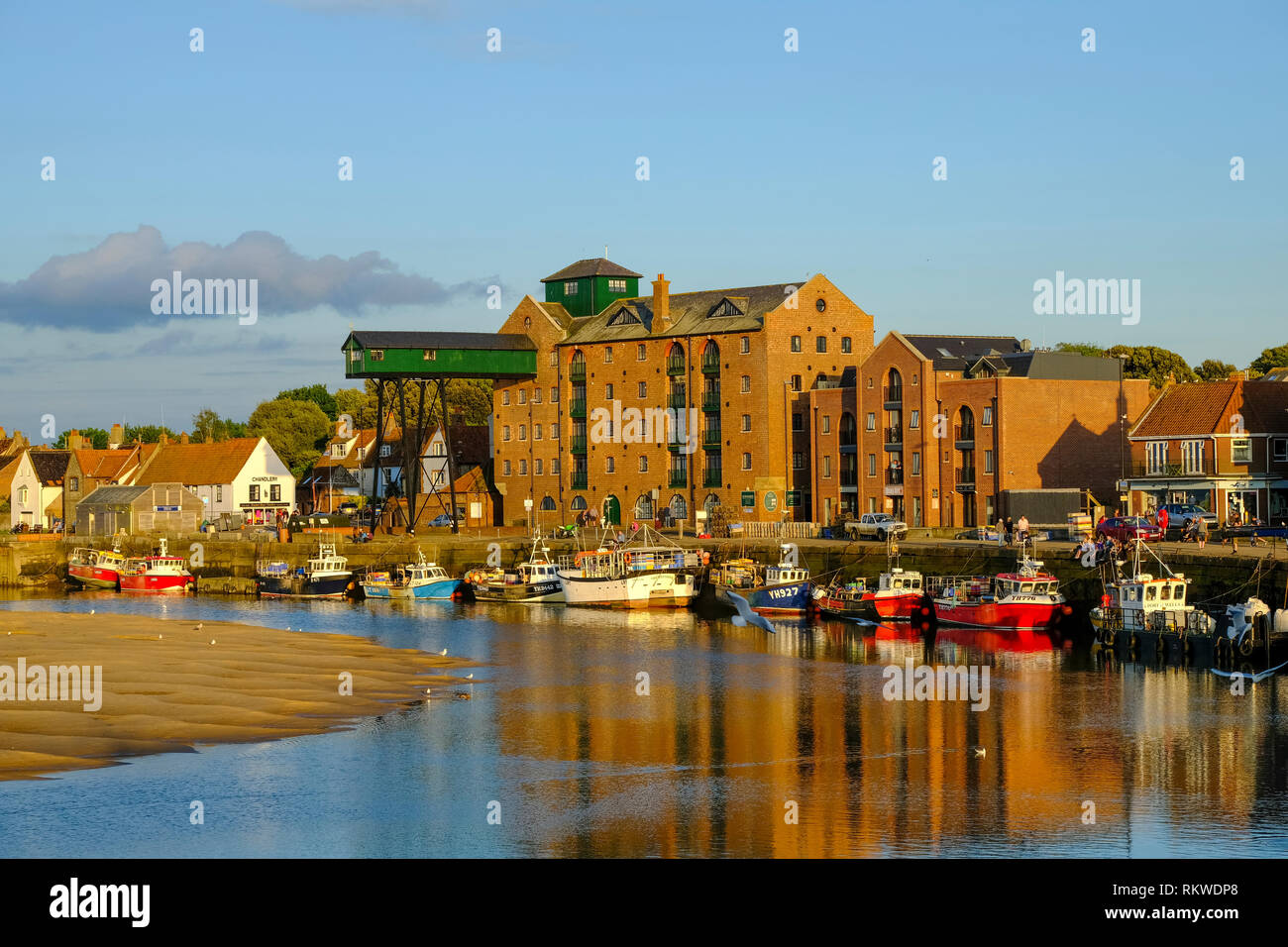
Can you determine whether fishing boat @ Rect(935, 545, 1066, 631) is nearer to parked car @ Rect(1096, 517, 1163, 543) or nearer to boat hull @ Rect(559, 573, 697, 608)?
parked car @ Rect(1096, 517, 1163, 543)

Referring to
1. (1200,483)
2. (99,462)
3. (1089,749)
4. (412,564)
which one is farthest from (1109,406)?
(99,462)

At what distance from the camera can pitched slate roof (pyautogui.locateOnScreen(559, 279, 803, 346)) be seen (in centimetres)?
11219

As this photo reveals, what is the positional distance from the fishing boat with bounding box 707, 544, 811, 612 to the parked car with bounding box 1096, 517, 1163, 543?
50.8 ft

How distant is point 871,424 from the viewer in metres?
103

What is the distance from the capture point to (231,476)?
13175cm

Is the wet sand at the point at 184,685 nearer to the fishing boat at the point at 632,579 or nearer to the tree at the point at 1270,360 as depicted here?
the fishing boat at the point at 632,579

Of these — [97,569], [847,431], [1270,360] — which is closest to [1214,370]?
[1270,360]

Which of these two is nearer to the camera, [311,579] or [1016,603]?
[1016,603]

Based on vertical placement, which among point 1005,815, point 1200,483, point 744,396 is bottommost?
point 1005,815

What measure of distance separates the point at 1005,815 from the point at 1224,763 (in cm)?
866

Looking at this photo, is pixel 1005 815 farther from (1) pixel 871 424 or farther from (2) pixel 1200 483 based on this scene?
(1) pixel 871 424

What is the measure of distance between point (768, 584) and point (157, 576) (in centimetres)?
4634

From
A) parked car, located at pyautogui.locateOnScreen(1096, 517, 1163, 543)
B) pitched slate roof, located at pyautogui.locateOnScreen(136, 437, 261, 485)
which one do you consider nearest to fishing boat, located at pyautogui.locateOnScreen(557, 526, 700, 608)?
parked car, located at pyautogui.locateOnScreen(1096, 517, 1163, 543)

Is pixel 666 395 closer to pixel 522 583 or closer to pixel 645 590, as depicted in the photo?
pixel 522 583
